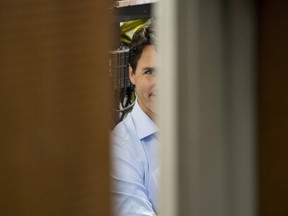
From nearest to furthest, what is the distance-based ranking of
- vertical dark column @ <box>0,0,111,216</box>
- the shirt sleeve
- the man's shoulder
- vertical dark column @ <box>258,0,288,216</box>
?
1. vertical dark column @ <box>0,0,111,216</box>
2. vertical dark column @ <box>258,0,288,216</box>
3. the shirt sleeve
4. the man's shoulder

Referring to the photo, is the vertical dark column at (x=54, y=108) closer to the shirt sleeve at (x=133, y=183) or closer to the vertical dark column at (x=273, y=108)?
the vertical dark column at (x=273, y=108)

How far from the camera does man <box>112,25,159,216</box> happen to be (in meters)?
1.90

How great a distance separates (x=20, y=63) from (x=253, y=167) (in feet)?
1.05

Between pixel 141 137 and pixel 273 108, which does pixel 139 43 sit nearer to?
pixel 141 137

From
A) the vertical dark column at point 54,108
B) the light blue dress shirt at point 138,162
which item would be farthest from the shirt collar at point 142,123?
the vertical dark column at point 54,108

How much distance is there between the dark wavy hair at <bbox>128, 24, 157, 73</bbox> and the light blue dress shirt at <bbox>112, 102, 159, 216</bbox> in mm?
196

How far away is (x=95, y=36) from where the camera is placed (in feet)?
1.79

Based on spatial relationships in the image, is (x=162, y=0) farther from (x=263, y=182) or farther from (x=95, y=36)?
(x=263, y=182)

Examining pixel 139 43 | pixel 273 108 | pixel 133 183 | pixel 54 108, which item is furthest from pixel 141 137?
pixel 54 108

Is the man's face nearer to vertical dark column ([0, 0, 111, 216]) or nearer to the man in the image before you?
the man

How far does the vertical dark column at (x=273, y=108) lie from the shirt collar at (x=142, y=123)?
4.67ft

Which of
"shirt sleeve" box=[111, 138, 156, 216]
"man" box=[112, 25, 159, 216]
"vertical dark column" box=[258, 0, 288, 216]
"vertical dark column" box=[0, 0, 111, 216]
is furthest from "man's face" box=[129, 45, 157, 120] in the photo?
"vertical dark column" box=[0, 0, 111, 216]

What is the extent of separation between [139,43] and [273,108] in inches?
63.1

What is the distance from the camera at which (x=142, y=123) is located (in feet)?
7.16
